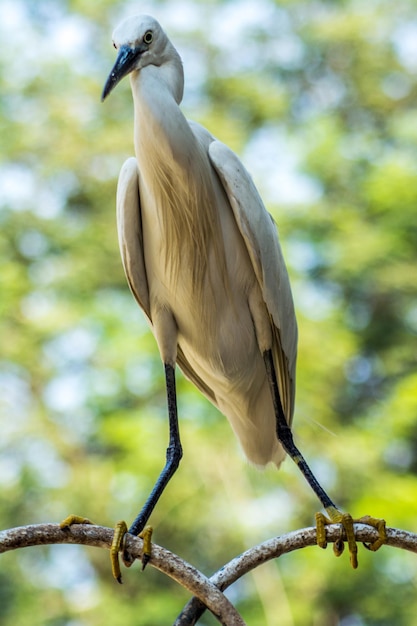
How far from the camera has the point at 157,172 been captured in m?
1.31

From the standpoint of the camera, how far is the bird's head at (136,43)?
122cm

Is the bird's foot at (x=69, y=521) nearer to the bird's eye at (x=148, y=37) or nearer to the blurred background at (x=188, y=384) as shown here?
the bird's eye at (x=148, y=37)

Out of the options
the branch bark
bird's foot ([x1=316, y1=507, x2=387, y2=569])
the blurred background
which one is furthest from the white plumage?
the blurred background

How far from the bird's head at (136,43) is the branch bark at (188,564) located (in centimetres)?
63

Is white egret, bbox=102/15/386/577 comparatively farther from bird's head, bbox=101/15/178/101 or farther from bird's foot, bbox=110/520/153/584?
bird's foot, bbox=110/520/153/584

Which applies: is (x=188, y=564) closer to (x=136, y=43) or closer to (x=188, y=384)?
(x=136, y=43)

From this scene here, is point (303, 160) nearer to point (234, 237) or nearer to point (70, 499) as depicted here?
point (70, 499)

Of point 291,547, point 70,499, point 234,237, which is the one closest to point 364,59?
point 70,499

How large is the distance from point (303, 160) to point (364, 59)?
156 cm

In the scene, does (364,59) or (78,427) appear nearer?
(78,427)

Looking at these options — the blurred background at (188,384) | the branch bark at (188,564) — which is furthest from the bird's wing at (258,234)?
the blurred background at (188,384)

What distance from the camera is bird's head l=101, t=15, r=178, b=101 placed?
1.22 m

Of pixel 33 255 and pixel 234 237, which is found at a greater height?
pixel 33 255

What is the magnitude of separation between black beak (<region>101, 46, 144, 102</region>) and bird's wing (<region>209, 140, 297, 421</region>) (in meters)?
0.19
